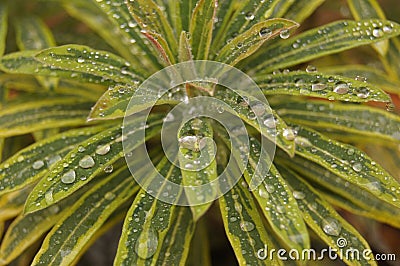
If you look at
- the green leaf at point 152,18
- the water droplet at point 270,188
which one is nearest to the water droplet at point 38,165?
the green leaf at point 152,18

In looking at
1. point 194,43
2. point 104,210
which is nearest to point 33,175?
point 104,210

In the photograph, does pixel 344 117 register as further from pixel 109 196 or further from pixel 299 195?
pixel 109 196

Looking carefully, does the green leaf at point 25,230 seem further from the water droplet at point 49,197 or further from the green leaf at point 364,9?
the green leaf at point 364,9

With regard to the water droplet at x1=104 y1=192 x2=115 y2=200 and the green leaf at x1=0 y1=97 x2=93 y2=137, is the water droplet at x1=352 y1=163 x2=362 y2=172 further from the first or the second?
the green leaf at x1=0 y1=97 x2=93 y2=137

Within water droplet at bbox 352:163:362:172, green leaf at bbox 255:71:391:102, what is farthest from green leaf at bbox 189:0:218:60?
water droplet at bbox 352:163:362:172

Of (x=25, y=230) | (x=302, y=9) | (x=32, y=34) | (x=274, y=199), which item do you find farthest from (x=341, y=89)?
(x=32, y=34)

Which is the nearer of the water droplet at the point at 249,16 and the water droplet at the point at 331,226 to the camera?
the water droplet at the point at 331,226
